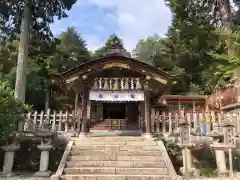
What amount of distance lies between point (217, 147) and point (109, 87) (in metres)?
6.21

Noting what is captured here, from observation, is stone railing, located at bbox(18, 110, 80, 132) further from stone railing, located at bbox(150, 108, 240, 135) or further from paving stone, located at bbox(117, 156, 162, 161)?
stone railing, located at bbox(150, 108, 240, 135)

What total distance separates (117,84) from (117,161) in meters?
4.81

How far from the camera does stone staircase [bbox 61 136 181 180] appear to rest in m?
7.73

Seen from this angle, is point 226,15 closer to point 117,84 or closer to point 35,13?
point 117,84

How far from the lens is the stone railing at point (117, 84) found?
40.9 ft

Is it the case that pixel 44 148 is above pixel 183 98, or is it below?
below

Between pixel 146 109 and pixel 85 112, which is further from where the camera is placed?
pixel 85 112

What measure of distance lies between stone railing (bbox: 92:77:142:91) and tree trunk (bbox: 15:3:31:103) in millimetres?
4366

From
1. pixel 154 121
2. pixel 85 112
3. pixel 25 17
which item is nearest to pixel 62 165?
pixel 85 112

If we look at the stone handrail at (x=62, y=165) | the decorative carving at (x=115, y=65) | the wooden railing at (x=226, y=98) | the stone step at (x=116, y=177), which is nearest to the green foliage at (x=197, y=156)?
the stone step at (x=116, y=177)

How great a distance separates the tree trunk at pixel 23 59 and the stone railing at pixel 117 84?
14.3ft

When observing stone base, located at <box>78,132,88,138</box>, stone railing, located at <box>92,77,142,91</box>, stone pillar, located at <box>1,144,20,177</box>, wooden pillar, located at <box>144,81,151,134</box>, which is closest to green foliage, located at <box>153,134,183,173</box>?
wooden pillar, located at <box>144,81,151,134</box>

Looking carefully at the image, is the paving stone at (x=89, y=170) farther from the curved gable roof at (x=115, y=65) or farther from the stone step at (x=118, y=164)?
the curved gable roof at (x=115, y=65)

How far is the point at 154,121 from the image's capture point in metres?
12.2
